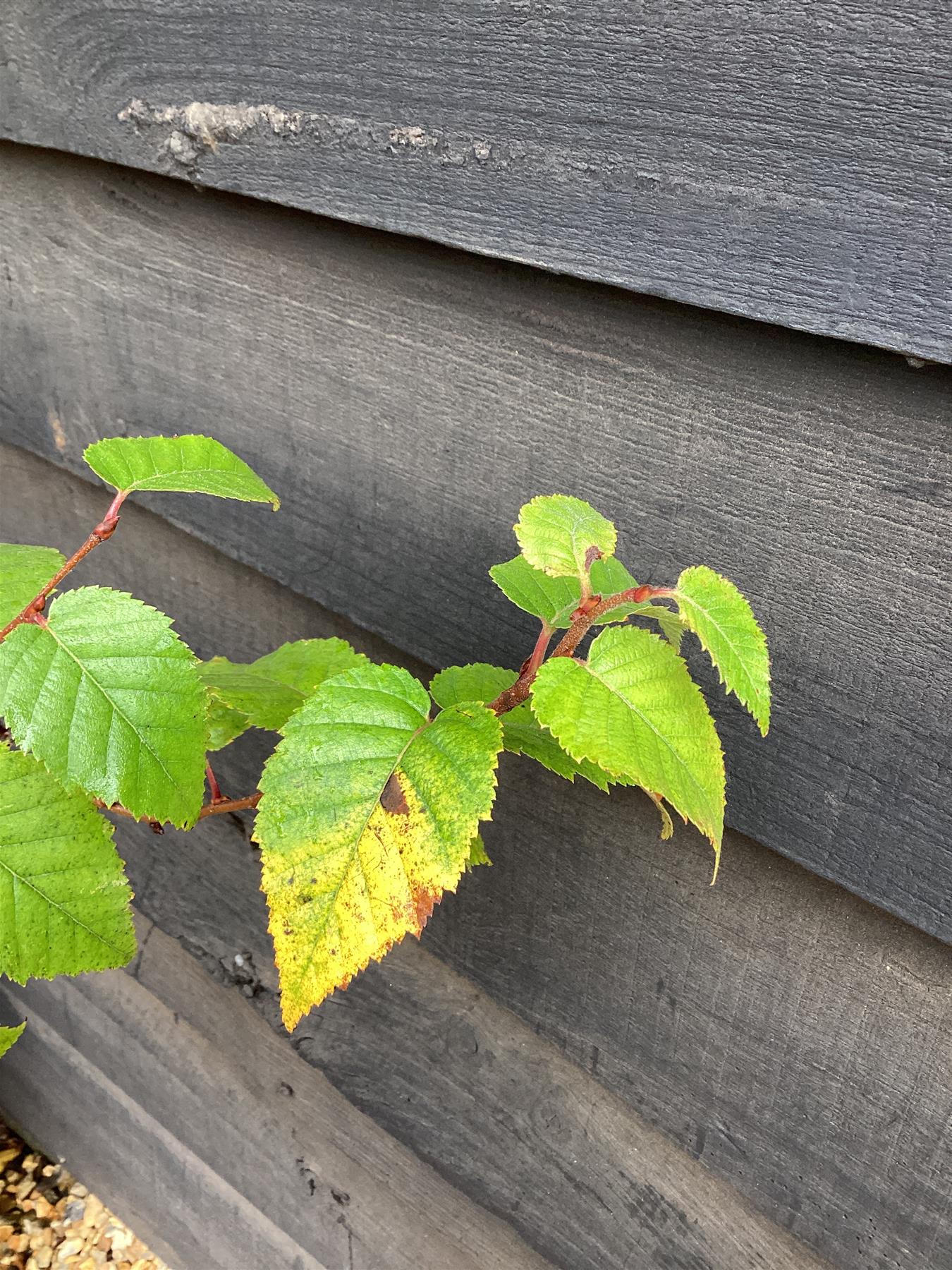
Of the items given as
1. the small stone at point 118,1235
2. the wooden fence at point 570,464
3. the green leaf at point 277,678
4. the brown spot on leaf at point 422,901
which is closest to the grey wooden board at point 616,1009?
the wooden fence at point 570,464

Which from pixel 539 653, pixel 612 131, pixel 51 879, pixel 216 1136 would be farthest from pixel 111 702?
pixel 216 1136

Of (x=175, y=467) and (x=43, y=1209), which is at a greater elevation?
(x=175, y=467)

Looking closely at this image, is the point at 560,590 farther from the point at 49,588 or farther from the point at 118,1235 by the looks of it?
the point at 118,1235

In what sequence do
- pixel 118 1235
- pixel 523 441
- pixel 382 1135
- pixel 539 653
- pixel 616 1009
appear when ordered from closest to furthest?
pixel 539 653 → pixel 523 441 → pixel 616 1009 → pixel 382 1135 → pixel 118 1235

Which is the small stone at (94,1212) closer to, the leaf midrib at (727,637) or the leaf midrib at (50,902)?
the leaf midrib at (50,902)

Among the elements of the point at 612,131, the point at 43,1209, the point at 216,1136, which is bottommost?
the point at 43,1209

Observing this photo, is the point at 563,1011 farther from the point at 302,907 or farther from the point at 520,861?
the point at 302,907

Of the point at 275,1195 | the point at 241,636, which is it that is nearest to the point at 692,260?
the point at 241,636
